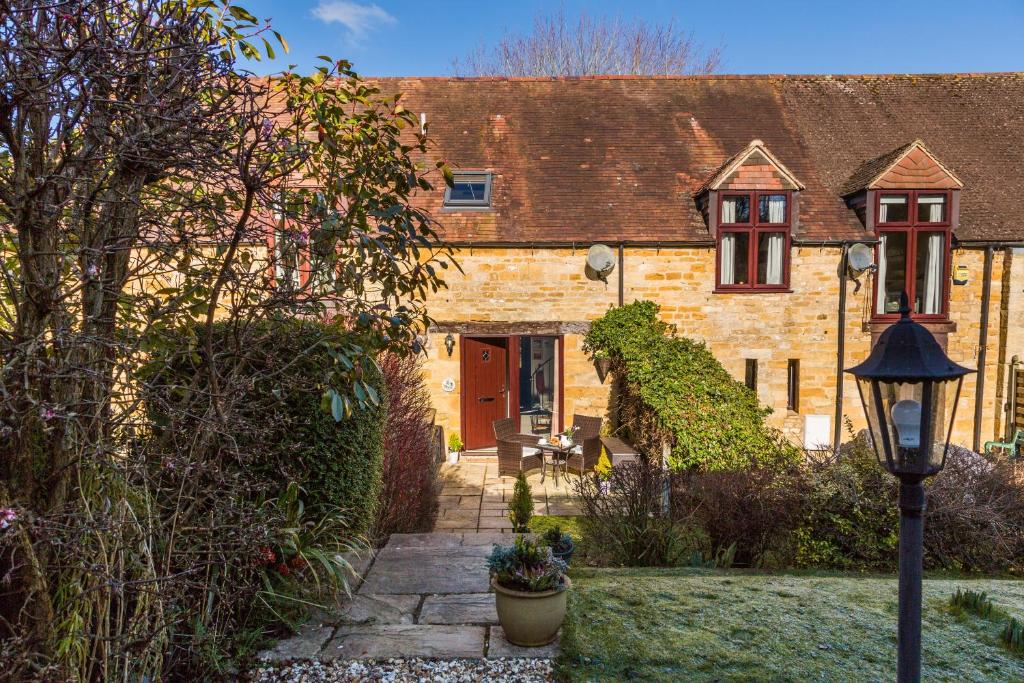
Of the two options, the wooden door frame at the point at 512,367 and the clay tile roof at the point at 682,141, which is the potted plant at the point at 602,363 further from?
the clay tile roof at the point at 682,141

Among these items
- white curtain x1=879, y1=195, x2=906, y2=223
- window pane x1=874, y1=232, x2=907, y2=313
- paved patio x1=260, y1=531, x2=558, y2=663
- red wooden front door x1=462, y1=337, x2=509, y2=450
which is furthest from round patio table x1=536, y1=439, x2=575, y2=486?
white curtain x1=879, y1=195, x2=906, y2=223

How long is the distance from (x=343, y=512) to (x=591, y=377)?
704 cm

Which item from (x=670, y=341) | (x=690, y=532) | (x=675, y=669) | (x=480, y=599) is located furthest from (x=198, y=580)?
(x=670, y=341)

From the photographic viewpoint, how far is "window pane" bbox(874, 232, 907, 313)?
11.5 m

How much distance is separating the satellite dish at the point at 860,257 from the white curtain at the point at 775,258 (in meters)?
1.18

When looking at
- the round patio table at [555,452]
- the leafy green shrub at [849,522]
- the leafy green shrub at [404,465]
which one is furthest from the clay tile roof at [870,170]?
the leafy green shrub at [404,465]

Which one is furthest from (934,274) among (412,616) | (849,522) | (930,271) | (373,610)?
(373,610)

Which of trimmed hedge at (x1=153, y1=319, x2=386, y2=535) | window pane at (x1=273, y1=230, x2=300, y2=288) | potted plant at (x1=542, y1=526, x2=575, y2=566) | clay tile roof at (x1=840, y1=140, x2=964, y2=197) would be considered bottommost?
potted plant at (x1=542, y1=526, x2=575, y2=566)

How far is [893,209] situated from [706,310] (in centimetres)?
390

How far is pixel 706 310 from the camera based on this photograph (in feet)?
37.7

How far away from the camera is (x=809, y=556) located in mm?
6070

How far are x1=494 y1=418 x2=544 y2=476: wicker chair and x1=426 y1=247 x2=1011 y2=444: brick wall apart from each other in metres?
1.50

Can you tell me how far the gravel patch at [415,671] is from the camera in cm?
349

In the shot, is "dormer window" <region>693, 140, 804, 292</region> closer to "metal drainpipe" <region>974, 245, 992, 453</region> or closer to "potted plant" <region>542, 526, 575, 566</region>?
"metal drainpipe" <region>974, 245, 992, 453</region>
